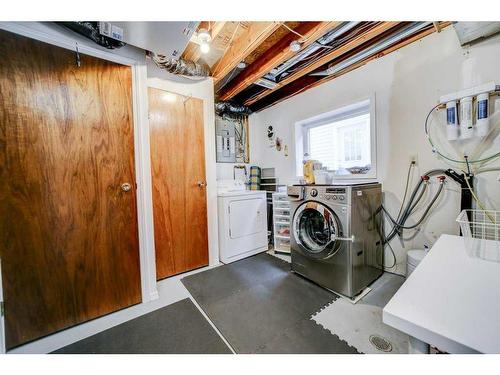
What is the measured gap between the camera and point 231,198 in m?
2.45

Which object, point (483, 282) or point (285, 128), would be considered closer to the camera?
point (483, 282)

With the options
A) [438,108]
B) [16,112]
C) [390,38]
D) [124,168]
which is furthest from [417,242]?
[16,112]

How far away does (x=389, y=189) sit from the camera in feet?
6.77

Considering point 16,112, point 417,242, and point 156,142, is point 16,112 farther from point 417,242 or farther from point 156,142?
point 417,242

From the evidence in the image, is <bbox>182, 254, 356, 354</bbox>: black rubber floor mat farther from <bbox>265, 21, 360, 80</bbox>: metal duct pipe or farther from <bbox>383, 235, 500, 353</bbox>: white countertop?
<bbox>265, 21, 360, 80</bbox>: metal duct pipe

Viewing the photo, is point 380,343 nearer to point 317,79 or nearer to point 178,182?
point 178,182

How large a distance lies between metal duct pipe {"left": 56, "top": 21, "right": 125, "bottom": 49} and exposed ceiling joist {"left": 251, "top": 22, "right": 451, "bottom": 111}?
2.17m

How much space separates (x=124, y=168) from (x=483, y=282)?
2.10 metres

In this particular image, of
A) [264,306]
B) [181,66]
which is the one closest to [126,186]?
[181,66]

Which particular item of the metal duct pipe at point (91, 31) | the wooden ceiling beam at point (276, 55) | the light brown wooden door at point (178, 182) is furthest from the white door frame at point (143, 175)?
the wooden ceiling beam at point (276, 55)

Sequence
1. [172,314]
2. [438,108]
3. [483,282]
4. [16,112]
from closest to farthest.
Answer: [483,282] → [16,112] → [172,314] → [438,108]

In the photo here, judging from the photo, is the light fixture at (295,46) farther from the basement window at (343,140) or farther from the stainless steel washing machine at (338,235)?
the stainless steel washing machine at (338,235)

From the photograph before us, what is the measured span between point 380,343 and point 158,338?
145 centimetres

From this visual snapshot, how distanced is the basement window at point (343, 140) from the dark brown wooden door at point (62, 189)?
2338mm
